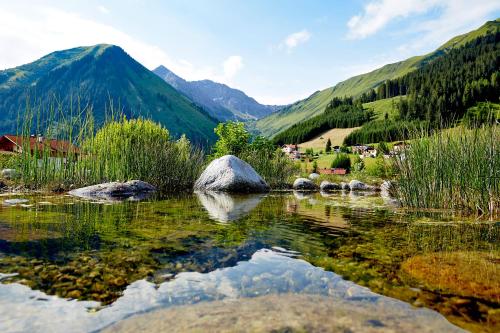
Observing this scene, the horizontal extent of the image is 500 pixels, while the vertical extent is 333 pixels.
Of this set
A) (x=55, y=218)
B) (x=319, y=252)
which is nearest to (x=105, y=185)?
(x=55, y=218)

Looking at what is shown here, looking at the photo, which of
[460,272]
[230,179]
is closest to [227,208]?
[460,272]

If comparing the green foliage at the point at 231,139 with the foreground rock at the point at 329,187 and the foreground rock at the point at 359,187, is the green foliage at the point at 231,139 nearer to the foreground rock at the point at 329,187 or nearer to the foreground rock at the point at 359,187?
the foreground rock at the point at 329,187

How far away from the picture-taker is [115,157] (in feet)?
50.6

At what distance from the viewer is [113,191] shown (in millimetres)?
13445

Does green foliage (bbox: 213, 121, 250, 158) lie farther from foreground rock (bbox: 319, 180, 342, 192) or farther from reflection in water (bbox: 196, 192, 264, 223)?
reflection in water (bbox: 196, 192, 264, 223)

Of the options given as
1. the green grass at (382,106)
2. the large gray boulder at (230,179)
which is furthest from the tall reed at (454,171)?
the green grass at (382,106)

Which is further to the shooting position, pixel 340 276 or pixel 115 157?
pixel 115 157

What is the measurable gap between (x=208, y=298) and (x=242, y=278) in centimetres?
67

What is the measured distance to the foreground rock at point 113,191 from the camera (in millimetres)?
12758

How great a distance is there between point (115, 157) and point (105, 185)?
216 cm

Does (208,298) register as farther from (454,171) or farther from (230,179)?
(230,179)

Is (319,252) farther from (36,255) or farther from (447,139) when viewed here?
(447,139)

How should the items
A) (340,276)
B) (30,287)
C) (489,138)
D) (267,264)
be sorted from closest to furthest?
(30,287)
(340,276)
(267,264)
(489,138)

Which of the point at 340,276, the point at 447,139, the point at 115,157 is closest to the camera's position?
the point at 340,276
